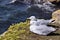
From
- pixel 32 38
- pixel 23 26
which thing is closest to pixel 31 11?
pixel 23 26

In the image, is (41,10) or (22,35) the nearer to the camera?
(22,35)

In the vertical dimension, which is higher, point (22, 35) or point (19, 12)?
point (22, 35)

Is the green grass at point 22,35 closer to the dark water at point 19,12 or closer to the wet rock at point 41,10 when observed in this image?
the dark water at point 19,12

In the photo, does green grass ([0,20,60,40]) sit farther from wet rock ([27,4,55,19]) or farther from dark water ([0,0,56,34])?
wet rock ([27,4,55,19])

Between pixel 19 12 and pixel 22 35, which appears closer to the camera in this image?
pixel 22 35

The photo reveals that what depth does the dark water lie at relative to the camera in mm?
13543

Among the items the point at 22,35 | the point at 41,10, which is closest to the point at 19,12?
the point at 41,10

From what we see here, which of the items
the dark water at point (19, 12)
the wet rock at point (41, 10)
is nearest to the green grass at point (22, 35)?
the dark water at point (19, 12)

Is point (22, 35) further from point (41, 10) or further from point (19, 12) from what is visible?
point (41, 10)

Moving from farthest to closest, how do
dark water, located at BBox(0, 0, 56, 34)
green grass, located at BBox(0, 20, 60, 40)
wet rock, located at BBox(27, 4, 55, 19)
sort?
wet rock, located at BBox(27, 4, 55, 19) → dark water, located at BBox(0, 0, 56, 34) → green grass, located at BBox(0, 20, 60, 40)

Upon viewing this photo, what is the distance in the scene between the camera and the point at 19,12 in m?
14.9

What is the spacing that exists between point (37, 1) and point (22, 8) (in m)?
1.45

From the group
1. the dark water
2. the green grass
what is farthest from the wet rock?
the green grass

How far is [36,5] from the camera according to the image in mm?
15930
